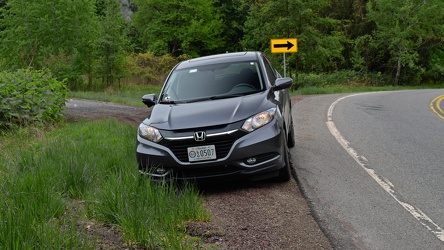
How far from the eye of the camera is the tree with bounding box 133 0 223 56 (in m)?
61.1

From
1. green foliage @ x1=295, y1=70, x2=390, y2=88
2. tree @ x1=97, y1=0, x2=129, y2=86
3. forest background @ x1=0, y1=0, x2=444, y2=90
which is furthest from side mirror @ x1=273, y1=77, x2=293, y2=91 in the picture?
tree @ x1=97, y1=0, x2=129, y2=86

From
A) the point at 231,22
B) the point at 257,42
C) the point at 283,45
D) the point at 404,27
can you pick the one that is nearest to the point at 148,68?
the point at 257,42

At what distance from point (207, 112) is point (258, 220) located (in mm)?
1802

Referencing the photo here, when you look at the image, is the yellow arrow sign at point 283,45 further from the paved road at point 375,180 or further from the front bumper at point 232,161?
the front bumper at point 232,161

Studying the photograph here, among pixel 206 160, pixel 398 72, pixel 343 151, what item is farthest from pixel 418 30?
pixel 206 160

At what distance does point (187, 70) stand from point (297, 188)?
2694mm

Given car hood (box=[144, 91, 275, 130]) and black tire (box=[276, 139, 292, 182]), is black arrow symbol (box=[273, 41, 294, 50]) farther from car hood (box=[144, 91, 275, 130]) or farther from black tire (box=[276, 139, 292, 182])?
black tire (box=[276, 139, 292, 182])

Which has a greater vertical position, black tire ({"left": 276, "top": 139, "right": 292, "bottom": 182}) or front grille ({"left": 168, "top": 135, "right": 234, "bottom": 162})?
front grille ({"left": 168, "top": 135, "right": 234, "bottom": 162})

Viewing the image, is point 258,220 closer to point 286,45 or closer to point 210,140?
point 210,140

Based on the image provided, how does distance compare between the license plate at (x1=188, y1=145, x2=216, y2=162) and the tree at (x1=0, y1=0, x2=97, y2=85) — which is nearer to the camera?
the license plate at (x1=188, y1=145, x2=216, y2=162)

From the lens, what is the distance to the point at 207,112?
6859mm

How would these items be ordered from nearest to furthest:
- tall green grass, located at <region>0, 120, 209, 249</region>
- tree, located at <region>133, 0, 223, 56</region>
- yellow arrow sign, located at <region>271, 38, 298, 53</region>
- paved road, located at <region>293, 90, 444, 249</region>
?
tall green grass, located at <region>0, 120, 209, 249</region>, paved road, located at <region>293, 90, 444, 249</region>, yellow arrow sign, located at <region>271, 38, 298, 53</region>, tree, located at <region>133, 0, 223, 56</region>

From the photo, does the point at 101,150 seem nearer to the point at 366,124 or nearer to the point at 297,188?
the point at 297,188

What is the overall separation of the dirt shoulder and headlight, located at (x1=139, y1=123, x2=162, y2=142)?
3.11 ft
